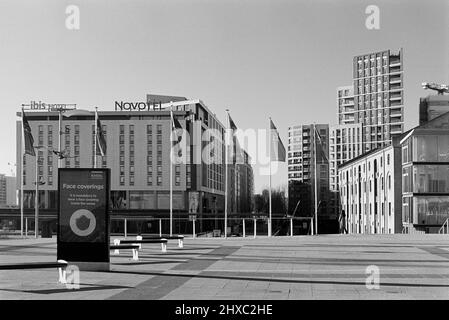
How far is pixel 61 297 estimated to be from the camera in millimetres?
9781

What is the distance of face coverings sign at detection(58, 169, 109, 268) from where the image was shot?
43.5ft

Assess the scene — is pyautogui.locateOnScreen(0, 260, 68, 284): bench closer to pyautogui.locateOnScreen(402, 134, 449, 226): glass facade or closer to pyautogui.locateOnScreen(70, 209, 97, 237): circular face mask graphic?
pyautogui.locateOnScreen(70, 209, 97, 237): circular face mask graphic

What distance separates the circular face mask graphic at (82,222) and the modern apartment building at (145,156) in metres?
5.39

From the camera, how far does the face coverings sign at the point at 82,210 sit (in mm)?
13266

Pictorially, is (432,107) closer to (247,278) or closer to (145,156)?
(145,156)

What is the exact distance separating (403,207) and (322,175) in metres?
17.9

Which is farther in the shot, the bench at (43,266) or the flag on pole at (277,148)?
the flag on pole at (277,148)

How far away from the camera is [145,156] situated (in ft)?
188

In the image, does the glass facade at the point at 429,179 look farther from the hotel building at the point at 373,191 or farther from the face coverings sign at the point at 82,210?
the face coverings sign at the point at 82,210

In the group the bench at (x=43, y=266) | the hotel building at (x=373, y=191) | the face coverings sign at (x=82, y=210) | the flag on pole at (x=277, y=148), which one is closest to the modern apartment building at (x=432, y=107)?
the hotel building at (x=373, y=191)

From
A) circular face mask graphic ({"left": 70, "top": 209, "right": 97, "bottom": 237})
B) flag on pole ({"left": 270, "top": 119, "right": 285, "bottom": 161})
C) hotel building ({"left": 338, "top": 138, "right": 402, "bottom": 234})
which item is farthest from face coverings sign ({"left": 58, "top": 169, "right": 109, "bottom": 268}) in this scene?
hotel building ({"left": 338, "top": 138, "right": 402, "bottom": 234})
